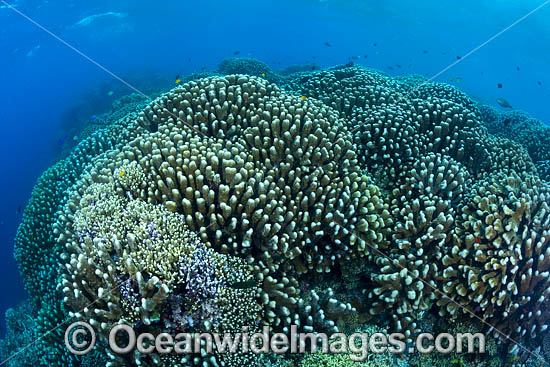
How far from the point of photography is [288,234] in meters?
4.02

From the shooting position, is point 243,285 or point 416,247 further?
point 416,247

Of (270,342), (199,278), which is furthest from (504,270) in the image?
(199,278)

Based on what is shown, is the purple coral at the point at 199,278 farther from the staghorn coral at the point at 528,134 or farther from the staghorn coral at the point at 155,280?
the staghorn coral at the point at 528,134

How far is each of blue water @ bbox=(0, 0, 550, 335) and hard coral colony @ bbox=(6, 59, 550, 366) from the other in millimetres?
20253

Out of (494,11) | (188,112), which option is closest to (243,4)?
(494,11)

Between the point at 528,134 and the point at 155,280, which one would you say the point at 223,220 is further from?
the point at 528,134

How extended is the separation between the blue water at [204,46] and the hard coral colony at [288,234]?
2025cm

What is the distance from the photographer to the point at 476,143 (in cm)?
550

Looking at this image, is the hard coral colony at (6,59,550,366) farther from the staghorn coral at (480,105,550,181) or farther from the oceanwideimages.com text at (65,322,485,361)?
the staghorn coral at (480,105,550,181)

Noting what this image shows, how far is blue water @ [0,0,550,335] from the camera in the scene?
31.4 metres

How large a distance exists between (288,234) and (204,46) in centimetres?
8634

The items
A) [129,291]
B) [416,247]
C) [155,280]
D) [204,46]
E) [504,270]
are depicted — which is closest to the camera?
[155,280]

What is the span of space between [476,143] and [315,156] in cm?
333

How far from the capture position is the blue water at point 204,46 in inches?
1238
